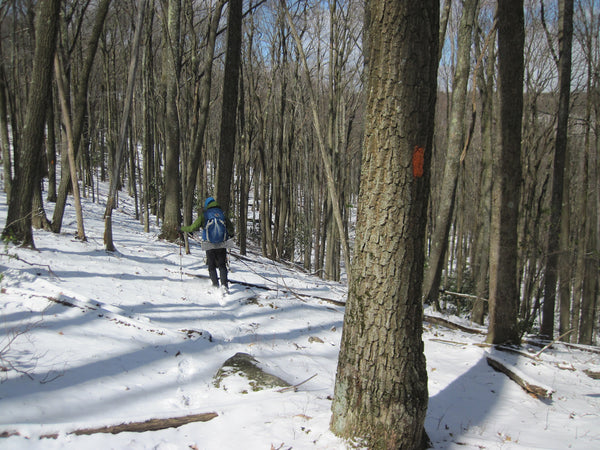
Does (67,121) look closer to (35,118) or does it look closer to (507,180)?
(35,118)

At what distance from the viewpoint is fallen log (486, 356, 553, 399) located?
15.3 feet

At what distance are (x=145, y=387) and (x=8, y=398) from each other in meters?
1.09

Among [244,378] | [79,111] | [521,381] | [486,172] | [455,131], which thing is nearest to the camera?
[244,378]

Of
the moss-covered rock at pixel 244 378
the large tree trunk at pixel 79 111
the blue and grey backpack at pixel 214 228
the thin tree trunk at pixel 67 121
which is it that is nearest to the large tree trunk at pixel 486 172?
the blue and grey backpack at pixel 214 228

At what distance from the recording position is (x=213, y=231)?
7.15m

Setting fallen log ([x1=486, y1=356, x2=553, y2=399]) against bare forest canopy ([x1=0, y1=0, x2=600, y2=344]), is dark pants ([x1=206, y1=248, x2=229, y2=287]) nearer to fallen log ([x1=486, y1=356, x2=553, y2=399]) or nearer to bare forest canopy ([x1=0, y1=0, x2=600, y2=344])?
bare forest canopy ([x1=0, y1=0, x2=600, y2=344])

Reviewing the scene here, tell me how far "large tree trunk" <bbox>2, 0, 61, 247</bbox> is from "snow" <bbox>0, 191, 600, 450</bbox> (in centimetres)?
64

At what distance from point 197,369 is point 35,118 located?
529 centimetres

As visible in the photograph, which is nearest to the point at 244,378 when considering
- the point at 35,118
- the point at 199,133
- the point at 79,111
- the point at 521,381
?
the point at 521,381

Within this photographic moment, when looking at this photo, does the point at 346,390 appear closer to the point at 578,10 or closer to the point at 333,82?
the point at 333,82

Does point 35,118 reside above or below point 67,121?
below

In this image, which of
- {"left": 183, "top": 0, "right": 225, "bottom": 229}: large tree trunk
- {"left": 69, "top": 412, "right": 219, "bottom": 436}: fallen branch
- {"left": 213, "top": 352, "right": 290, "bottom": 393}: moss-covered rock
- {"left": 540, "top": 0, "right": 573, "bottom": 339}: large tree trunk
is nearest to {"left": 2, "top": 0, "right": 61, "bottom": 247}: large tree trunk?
{"left": 183, "top": 0, "right": 225, "bottom": 229}: large tree trunk

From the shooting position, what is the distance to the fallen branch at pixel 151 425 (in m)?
2.70

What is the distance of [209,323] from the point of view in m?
5.97
